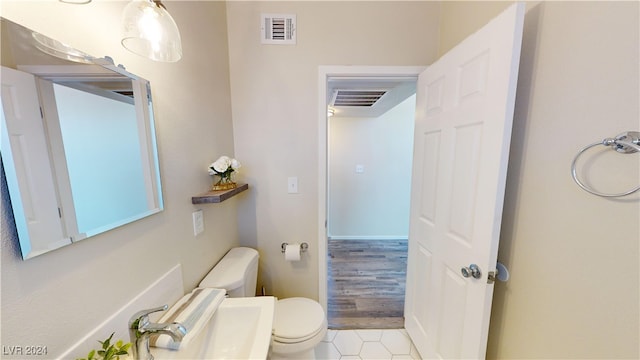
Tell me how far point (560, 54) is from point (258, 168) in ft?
5.16

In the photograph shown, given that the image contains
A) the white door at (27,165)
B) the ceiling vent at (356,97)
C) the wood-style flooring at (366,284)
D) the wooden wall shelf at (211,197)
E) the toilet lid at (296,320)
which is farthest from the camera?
the ceiling vent at (356,97)

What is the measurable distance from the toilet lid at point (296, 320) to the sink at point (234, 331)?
371 millimetres

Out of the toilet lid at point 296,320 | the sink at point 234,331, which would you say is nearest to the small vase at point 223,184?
the sink at point 234,331

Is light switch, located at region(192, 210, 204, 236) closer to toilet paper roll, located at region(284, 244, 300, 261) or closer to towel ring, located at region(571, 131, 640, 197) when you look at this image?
toilet paper roll, located at region(284, 244, 300, 261)

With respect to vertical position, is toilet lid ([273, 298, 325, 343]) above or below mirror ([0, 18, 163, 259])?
below

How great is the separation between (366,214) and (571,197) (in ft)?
9.55

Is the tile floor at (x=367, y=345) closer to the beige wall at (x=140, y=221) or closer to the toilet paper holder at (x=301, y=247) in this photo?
the toilet paper holder at (x=301, y=247)

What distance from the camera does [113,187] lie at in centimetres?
68

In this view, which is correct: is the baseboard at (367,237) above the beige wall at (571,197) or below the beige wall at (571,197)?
below

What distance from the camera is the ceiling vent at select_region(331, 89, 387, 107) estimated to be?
2.02 meters

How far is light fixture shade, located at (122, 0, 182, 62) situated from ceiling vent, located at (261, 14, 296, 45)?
91cm

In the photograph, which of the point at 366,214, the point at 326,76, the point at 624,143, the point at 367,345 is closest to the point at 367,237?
the point at 366,214

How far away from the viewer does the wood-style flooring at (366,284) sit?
6.15 feet

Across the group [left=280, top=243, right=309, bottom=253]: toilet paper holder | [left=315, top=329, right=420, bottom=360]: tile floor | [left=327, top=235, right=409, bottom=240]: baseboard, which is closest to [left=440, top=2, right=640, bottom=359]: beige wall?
[left=315, top=329, right=420, bottom=360]: tile floor
